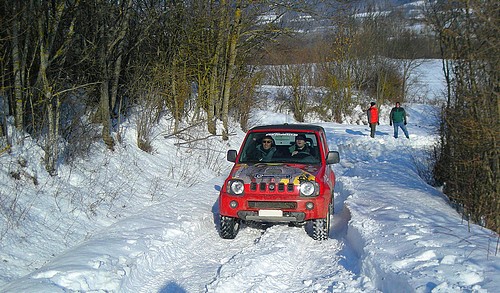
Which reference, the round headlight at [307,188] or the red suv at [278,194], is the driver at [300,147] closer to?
the red suv at [278,194]

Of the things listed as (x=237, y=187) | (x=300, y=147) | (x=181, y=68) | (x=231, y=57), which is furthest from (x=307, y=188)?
(x=231, y=57)

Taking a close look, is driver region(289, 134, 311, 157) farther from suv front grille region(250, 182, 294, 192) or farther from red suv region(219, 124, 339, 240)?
suv front grille region(250, 182, 294, 192)

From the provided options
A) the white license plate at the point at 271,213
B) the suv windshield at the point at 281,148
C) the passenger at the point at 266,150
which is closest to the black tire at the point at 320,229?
the white license plate at the point at 271,213

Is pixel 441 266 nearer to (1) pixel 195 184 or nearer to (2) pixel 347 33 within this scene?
(1) pixel 195 184

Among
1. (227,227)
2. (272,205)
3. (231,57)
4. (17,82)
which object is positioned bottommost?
(227,227)

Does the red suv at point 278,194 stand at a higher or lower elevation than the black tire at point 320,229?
higher

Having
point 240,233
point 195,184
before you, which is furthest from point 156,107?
point 240,233

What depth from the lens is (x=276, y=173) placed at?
291 inches

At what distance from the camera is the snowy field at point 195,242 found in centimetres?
525

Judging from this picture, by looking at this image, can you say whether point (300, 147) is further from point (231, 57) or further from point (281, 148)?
point (231, 57)

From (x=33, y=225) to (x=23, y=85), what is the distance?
11.6 feet

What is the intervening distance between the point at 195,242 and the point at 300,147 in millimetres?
2504

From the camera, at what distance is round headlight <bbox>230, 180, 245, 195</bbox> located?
730 centimetres

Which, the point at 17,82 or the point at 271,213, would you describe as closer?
the point at 271,213
